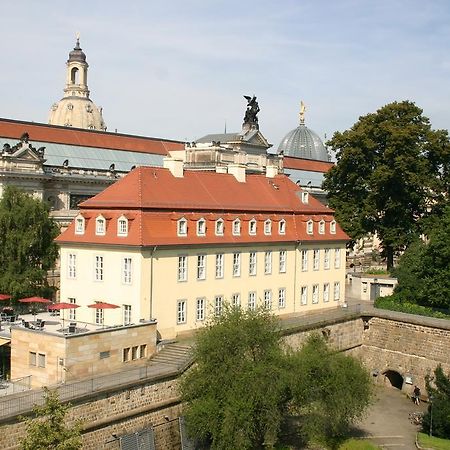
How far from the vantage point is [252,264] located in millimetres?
39969

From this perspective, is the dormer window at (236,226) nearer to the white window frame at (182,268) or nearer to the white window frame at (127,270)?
the white window frame at (182,268)

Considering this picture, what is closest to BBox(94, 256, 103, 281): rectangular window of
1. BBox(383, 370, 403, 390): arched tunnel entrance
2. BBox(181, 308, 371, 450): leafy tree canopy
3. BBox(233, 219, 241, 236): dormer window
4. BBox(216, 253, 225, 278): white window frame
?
BBox(216, 253, 225, 278): white window frame

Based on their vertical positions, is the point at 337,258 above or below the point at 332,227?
below

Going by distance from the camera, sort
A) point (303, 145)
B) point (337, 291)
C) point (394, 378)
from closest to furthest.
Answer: point (394, 378) → point (337, 291) → point (303, 145)

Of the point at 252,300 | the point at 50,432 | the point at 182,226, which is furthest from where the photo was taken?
the point at 252,300

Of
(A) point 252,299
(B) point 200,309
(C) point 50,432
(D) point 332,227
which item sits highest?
(D) point 332,227

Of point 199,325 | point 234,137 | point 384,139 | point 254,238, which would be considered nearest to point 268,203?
point 254,238

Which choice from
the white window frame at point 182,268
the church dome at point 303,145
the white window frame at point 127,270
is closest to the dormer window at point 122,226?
the white window frame at point 127,270

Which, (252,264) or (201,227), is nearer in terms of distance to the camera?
(201,227)

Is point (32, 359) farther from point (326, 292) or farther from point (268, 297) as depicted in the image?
point (326, 292)

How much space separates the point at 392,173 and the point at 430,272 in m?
9.63

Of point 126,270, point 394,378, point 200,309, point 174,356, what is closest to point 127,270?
point 126,270

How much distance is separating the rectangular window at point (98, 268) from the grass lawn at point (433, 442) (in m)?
16.9

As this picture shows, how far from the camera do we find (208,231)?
37.3 meters
